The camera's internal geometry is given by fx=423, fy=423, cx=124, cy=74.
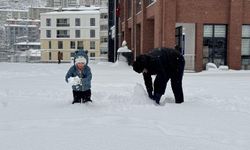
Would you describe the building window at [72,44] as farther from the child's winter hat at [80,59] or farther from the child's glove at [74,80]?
the child's glove at [74,80]

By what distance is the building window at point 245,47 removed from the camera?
26312mm

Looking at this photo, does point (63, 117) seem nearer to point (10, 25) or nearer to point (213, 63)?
point (213, 63)

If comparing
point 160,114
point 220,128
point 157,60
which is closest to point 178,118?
point 160,114

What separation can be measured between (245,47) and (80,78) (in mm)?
20152

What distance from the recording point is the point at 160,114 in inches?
283

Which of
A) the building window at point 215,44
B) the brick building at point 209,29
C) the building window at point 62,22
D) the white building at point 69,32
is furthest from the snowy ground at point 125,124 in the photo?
the building window at point 62,22

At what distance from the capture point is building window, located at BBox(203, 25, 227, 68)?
26016 mm

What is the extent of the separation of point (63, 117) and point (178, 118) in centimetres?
186

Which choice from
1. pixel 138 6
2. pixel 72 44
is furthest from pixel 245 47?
pixel 72 44

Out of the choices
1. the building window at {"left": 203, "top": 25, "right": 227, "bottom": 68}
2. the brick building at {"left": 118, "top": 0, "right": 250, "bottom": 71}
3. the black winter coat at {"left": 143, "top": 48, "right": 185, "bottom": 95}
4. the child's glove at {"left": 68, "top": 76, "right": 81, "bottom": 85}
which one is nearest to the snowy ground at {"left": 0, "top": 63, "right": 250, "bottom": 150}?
the black winter coat at {"left": 143, "top": 48, "right": 185, "bottom": 95}

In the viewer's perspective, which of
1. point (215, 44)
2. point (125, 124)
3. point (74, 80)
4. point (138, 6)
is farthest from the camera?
point (138, 6)

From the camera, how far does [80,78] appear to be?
325 inches

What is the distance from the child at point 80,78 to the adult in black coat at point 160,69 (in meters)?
0.99

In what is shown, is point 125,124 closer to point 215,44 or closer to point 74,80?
point 74,80
